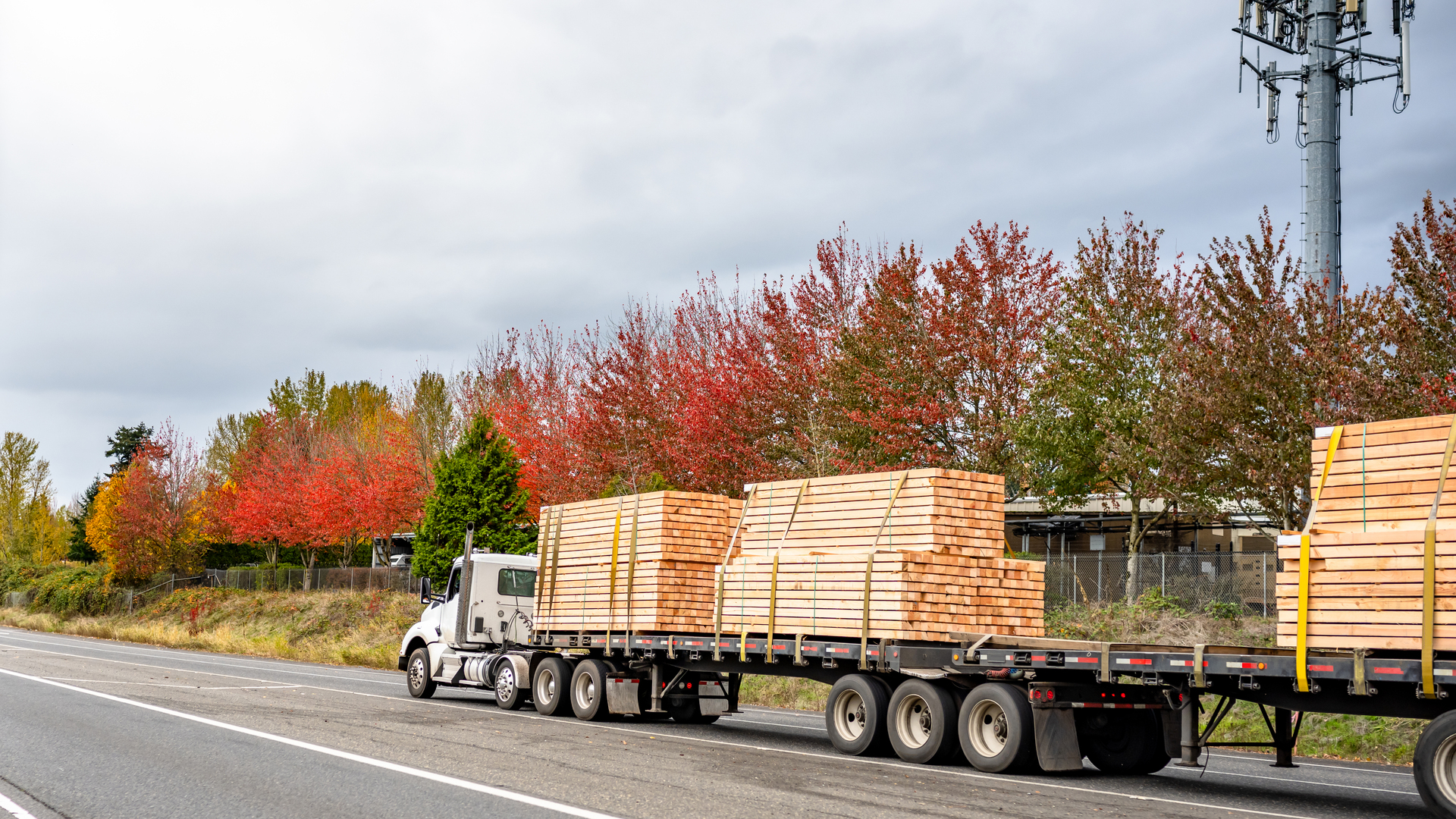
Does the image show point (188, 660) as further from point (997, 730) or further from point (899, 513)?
point (997, 730)

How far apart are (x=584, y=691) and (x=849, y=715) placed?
5.01 meters

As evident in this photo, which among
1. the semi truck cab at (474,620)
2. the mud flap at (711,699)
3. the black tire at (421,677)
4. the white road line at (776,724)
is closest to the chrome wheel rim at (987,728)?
the white road line at (776,724)

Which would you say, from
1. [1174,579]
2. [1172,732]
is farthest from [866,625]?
[1174,579]

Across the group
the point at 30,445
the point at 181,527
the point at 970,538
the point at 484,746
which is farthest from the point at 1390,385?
the point at 30,445

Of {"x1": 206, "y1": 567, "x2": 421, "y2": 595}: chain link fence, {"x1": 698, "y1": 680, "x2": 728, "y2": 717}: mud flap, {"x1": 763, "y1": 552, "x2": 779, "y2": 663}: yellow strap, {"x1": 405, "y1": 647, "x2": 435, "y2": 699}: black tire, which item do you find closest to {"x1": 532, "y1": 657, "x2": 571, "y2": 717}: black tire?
{"x1": 698, "y1": 680, "x2": 728, "y2": 717}: mud flap

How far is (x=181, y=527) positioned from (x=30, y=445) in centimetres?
3505

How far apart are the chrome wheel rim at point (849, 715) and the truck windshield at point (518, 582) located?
8.34 m

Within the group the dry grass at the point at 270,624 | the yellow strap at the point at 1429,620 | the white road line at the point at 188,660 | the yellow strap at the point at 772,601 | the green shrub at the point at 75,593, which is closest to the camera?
the yellow strap at the point at 1429,620

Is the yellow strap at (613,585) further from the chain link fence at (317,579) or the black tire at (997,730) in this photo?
the chain link fence at (317,579)

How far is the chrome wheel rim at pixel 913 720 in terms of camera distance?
40.2 ft

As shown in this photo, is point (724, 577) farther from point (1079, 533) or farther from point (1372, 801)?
point (1079, 533)

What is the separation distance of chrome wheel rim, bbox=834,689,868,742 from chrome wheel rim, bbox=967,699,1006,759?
148 cm

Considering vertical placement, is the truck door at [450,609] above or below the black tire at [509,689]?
above

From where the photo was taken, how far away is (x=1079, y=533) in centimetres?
4172
